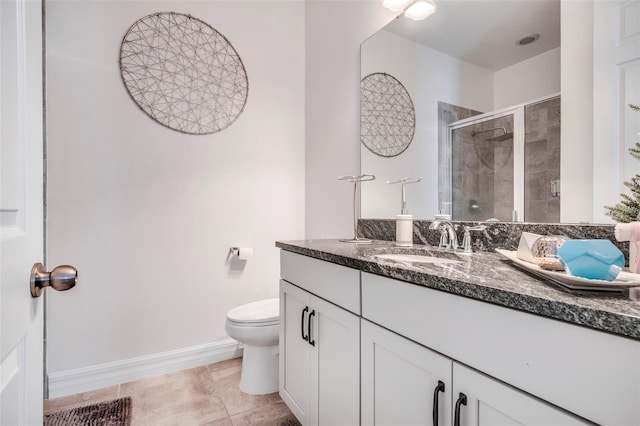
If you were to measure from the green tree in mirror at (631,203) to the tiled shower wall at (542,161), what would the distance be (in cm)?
16

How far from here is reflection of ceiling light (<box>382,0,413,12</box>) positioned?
5.43 ft

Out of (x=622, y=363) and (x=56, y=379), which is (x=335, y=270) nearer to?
(x=622, y=363)

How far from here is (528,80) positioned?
3.81ft

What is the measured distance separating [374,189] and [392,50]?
0.79 meters

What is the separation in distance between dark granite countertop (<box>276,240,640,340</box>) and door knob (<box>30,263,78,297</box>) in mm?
737

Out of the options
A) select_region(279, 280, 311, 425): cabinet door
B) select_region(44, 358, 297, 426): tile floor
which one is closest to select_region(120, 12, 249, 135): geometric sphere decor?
select_region(279, 280, 311, 425): cabinet door

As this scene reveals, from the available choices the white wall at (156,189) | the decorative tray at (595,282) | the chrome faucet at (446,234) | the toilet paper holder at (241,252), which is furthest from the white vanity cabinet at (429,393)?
the white wall at (156,189)

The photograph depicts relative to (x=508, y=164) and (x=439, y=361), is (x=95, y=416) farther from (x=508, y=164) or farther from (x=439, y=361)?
(x=508, y=164)

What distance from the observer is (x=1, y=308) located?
1.35 ft

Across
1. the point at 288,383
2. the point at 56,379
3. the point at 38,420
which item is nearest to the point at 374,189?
the point at 288,383

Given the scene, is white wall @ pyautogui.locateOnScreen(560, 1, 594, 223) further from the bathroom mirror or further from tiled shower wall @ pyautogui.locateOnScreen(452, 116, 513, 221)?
tiled shower wall @ pyautogui.locateOnScreen(452, 116, 513, 221)

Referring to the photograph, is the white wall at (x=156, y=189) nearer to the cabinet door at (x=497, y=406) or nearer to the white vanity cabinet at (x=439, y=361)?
the white vanity cabinet at (x=439, y=361)

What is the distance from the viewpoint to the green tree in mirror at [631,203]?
34.7 inches

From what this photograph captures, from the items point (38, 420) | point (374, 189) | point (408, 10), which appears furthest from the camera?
point (374, 189)
